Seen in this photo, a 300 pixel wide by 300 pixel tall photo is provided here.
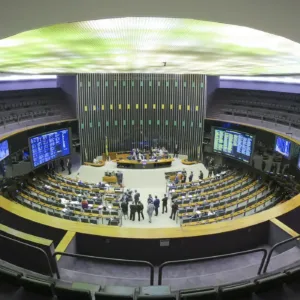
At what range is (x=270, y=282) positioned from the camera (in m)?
3.58

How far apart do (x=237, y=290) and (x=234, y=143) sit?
1699 centimetres

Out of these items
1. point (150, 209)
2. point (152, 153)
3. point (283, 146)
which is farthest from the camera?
point (152, 153)

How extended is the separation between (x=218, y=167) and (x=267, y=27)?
19594 millimetres

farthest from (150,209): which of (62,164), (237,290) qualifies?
(62,164)

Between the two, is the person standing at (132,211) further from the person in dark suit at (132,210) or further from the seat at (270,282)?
the seat at (270,282)

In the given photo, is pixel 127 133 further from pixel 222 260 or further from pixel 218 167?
pixel 222 260

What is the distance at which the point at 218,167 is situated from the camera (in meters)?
21.2

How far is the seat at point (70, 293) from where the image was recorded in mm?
3342

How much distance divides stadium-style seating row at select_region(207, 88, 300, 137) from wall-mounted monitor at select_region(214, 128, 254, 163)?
4.67 ft

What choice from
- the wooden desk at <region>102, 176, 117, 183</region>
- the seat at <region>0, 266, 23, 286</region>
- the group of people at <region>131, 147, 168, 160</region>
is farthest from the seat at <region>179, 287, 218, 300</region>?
the group of people at <region>131, 147, 168, 160</region>

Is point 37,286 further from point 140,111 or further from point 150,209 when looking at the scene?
point 140,111

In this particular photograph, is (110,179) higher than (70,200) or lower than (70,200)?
lower

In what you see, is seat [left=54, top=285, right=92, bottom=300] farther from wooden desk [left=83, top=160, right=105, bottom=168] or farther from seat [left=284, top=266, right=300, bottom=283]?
wooden desk [left=83, top=160, right=105, bottom=168]

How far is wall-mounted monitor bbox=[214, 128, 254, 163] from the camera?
725 inches
